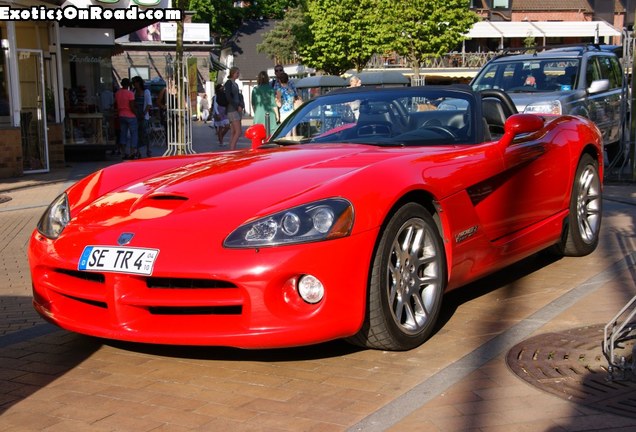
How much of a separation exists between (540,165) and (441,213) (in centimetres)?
141

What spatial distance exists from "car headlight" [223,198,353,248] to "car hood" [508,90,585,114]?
28.7 ft

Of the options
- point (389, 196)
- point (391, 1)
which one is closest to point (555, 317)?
point (389, 196)

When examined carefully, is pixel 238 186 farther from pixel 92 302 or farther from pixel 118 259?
pixel 92 302

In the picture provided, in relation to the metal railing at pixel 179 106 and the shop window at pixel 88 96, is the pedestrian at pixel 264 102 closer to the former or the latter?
the metal railing at pixel 179 106

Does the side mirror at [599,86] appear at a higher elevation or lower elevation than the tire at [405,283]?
higher

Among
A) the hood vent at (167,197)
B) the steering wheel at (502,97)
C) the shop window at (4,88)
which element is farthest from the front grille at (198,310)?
the shop window at (4,88)

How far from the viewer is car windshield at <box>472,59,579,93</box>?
13.2 metres

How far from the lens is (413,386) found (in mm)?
4074

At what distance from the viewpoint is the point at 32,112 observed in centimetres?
1644

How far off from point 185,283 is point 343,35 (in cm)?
4402

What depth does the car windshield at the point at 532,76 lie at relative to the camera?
13.2 metres

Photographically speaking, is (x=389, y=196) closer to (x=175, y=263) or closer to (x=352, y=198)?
(x=352, y=198)

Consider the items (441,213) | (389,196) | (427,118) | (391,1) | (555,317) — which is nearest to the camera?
(389,196)

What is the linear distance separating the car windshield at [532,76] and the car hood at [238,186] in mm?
8542
